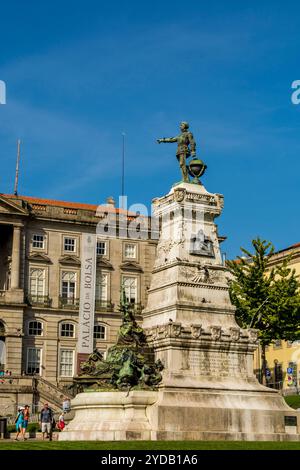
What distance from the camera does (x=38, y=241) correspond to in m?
78.1

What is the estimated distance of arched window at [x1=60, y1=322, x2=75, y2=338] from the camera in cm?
7675

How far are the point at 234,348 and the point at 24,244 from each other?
4663cm

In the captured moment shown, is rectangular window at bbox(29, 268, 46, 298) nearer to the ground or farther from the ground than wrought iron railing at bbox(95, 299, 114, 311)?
farther from the ground

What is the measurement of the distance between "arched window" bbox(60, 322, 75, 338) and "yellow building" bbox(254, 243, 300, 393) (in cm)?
1798

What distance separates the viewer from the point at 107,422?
98.2 feet

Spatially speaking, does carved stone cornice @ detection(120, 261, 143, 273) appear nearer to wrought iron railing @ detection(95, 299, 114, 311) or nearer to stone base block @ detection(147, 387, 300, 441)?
wrought iron railing @ detection(95, 299, 114, 311)

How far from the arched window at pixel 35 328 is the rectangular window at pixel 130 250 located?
36.3 feet

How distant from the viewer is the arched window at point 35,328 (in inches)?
2965

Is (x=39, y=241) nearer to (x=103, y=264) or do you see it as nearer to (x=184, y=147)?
(x=103, y=264)

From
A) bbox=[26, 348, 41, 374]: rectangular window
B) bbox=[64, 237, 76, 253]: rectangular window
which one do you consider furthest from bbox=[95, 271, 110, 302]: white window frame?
bbox=[26, 348, 41, 374]: rectangular window

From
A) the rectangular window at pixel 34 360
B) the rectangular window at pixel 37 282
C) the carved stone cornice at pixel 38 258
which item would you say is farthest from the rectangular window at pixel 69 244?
the rectangular window at pixel 34 360

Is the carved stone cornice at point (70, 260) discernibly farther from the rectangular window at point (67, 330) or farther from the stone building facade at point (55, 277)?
the rectangular window at point (67, 330)

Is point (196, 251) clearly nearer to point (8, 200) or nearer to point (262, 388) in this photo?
point (262, 388)

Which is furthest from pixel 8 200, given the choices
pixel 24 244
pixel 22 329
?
pixel 22 329
